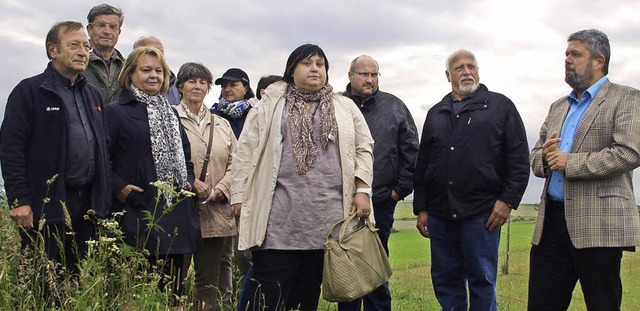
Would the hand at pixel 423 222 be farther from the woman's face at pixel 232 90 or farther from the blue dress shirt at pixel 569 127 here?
the woman's face at pixel 232 90

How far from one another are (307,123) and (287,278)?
3.55 ft

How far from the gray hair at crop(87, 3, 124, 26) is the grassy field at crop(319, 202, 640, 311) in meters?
3.15

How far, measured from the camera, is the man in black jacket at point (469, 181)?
5.41 metres

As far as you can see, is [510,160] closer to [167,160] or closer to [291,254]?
[291,254]

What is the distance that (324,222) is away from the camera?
477 centimetres

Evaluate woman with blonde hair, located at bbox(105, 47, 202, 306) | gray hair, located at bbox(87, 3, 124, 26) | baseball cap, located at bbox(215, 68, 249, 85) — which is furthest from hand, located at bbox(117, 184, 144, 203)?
baseball cap, located at bbox(215, 68, 249, 85)

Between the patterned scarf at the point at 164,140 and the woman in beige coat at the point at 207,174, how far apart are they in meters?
0.37

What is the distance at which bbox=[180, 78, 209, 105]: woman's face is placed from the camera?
5.91 meters

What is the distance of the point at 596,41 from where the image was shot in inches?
194

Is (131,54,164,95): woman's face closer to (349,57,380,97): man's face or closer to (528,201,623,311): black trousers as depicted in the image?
(349,57,380,97): man's face

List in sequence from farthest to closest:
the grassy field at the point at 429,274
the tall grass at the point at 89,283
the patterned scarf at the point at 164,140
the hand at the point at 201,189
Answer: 1. the grassy field at the point at 429,274
2. the hand at the point at 201,189
3. the patterned scarf at the point at 164,140
4. the tall grass at the point at 89,283

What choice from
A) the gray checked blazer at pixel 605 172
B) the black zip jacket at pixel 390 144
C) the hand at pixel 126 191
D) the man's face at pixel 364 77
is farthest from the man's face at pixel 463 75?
the hand at pixel 126 191

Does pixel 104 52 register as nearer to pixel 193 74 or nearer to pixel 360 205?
pixel 193 74

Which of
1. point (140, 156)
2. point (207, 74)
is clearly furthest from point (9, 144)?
point (207, 74)
